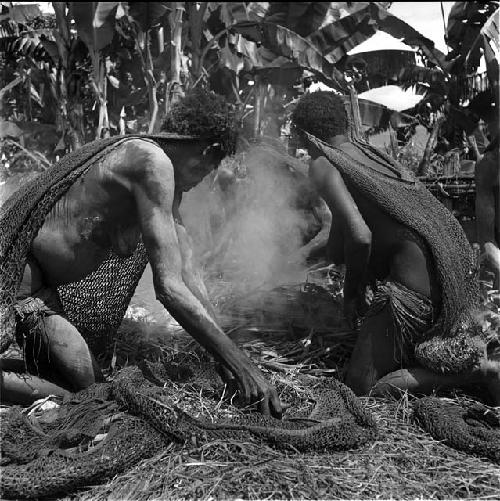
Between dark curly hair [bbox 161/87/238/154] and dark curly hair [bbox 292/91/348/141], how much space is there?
54 centimetres

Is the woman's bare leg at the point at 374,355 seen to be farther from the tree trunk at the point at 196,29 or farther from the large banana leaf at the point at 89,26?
the tree trunk at the point at 196,29

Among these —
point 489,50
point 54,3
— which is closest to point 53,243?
point 54,3

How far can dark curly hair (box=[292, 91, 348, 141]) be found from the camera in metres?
3.16

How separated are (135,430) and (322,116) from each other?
1923 mm

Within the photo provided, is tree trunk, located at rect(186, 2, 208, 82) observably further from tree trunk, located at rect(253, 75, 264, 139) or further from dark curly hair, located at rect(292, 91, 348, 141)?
dark curly hair, located at rect(292, 91, 348, 141)

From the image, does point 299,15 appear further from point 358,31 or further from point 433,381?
point 433,381

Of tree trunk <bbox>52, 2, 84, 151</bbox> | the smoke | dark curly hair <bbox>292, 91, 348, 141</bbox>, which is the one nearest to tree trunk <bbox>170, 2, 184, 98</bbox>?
tree trunk <bbox>52, 2, 84, 151</bbox>

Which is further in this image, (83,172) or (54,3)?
(54,3)

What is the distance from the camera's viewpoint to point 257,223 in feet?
14.7

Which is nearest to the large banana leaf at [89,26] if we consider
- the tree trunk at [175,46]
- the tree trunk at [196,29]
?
the tree trunk at [175,46]

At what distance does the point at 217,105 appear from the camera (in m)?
2.80

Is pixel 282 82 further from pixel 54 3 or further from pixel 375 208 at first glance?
pixel 375 208

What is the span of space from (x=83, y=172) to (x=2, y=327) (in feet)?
2.59

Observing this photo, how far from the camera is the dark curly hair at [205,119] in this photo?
2742 millimetres
